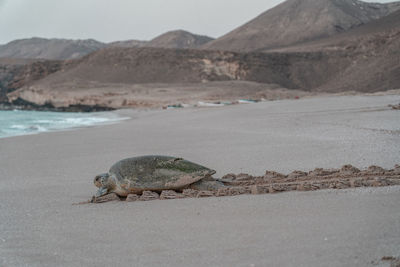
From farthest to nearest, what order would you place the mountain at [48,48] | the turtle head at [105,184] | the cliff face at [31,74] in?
the mountain at [48,48], the cliff face at [31,74], the turtle head at [105,184]

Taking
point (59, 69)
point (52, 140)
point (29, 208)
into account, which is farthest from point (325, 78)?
point (29, 208)

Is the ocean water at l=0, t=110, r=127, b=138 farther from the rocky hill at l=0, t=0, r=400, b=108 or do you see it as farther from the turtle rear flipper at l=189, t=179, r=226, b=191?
the rocky hill at l=0, t=0, r=400, b=108

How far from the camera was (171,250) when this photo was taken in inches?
114

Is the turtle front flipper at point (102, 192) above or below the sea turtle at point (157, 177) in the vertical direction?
below

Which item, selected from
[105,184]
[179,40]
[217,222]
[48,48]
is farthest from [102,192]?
[48,48]

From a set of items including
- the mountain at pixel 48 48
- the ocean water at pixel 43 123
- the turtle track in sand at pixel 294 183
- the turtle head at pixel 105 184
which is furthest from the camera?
the mountain at pixel 48 48

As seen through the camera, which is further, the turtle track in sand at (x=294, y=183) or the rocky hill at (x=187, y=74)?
the rocky hill at (x=187, y=74)

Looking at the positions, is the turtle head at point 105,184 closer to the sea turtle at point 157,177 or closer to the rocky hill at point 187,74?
the sea turtle at point 157,177

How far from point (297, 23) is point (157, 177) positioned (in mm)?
99667

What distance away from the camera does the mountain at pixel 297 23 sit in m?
90.2

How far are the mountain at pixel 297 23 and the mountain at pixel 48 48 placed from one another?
266 feet

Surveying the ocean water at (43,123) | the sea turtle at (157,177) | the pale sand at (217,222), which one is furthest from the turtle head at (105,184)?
the ocean water at (43,123)

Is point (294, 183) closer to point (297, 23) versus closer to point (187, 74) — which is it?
point (187, 74)

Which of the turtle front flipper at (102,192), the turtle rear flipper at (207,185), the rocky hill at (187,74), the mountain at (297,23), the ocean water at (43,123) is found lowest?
the ocean water at (43,123)
